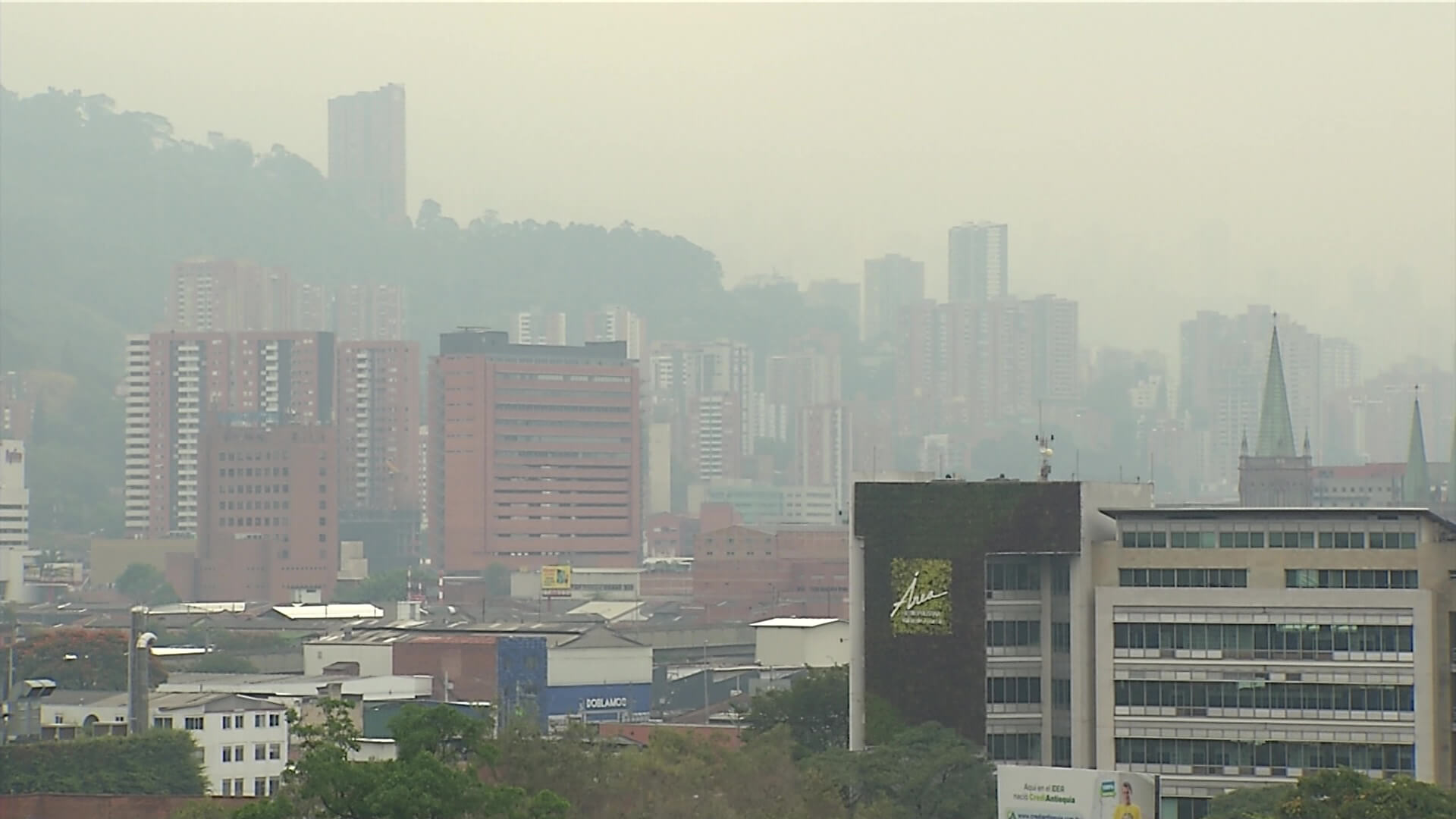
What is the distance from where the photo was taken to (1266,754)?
1838 inches

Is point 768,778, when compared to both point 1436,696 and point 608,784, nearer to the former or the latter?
point 608,784

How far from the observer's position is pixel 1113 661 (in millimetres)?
47812

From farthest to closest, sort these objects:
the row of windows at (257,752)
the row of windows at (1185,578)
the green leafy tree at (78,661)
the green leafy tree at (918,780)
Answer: the green leafy tree at (78,661), the row of windows at (257,752), the row of windows at (1185,578), the green leafy tree at (918,780)

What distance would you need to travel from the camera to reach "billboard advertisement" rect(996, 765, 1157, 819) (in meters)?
28.6

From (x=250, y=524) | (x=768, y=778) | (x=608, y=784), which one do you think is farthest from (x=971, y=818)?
(x=250, y=524)

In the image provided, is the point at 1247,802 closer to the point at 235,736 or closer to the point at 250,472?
the point at 235,736

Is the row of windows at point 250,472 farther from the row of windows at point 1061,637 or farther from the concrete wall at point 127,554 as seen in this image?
the row of windows at point 1061,637

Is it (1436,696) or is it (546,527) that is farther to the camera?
(546,527)

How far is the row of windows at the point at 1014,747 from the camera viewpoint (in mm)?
49125

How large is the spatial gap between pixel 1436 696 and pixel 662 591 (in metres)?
110

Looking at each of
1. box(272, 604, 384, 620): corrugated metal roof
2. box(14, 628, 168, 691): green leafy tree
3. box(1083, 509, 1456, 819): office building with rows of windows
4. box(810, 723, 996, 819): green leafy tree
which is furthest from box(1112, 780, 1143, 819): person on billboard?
box(272, 604, 384, 620): corrugated metal roof

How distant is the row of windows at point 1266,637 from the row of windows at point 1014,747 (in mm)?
2616

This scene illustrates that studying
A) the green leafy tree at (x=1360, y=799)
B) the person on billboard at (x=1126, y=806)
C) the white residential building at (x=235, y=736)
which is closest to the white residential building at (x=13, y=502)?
the white residential building at (x=235, y=736)

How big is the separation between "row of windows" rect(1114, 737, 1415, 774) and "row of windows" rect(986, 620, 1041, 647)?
111 inches
